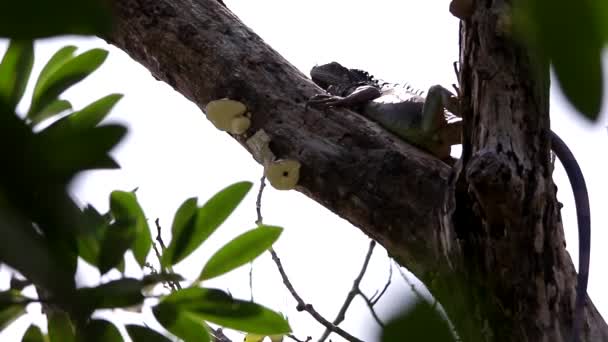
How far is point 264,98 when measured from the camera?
3.06m

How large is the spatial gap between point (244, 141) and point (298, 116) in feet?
0.87

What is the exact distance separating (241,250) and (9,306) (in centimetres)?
77

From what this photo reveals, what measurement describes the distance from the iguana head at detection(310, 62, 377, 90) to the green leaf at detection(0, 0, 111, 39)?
4.95 metres

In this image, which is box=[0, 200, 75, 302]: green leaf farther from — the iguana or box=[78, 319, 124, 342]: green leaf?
the iguana

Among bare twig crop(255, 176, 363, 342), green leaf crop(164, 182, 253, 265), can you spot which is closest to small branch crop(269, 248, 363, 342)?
bare twig crop(255, 176, 363, 342)

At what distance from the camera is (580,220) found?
9.95 feet

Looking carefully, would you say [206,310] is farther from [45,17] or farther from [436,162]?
[436,162]

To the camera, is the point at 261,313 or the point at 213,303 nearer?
the point at 213,303

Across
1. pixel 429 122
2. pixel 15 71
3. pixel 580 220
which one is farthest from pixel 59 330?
pixel 429 122

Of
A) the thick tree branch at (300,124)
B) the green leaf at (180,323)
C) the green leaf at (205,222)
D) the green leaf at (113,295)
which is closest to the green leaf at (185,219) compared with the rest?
the green leaf at (205,222)

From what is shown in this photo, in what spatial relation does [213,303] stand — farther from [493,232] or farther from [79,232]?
[493,232]

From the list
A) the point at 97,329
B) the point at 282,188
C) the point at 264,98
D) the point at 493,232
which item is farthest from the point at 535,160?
the point at 97,329

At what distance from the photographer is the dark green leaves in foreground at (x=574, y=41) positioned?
0.29m

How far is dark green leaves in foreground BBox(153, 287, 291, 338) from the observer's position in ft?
3.17
